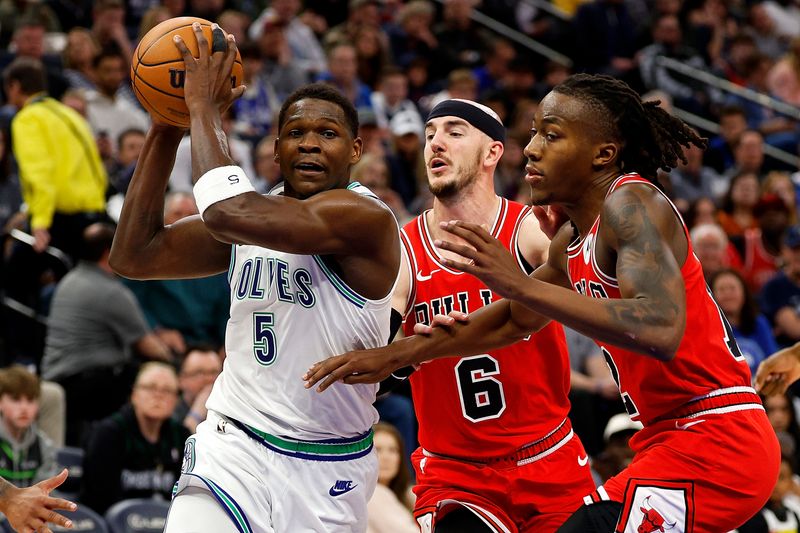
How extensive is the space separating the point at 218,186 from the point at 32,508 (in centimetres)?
136

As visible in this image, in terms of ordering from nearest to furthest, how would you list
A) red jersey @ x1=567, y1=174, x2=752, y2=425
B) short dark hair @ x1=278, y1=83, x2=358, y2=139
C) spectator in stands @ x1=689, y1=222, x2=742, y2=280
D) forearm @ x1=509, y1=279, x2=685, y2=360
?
forearm @ x1=509, y1=279, x2=685, y2=360 < red jersey @ x1=567, y1=174, x2=752, y2=425 < short dark hair @ x1=278, y1=83, x2=358, y2=139 < spectator in stands @ x1=689, y1=222, x2=742, y2=280

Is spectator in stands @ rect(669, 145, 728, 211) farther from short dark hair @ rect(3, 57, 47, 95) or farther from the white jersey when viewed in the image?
the white jersey

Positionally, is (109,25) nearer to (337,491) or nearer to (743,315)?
(743,315)

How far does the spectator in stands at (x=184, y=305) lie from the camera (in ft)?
33.1

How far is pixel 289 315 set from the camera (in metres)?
4.84

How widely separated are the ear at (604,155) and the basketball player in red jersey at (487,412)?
99 centimetres

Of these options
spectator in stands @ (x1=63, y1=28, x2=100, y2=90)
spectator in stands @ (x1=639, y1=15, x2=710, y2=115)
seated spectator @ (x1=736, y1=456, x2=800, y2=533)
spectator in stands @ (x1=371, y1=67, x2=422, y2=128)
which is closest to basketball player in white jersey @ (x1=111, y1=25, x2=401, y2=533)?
seated spectator @ (x1=736, y1=456, x2=800, y2=533)

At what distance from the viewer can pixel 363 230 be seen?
15.9ft

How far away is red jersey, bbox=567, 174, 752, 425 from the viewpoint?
4496mm

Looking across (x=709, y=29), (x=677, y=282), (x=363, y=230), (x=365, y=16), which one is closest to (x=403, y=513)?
(x=363, y=230)

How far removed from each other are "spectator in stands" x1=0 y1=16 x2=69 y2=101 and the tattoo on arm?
845cm

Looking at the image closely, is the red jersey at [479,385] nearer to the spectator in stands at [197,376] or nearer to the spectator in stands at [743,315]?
the spectator in stands at [197,376]

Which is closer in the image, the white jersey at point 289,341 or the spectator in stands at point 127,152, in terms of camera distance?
the white jersey at point 289,341

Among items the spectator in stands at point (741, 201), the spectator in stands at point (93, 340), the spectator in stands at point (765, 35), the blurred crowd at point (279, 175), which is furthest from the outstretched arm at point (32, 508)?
the spectator in stands at point (765, 35)
